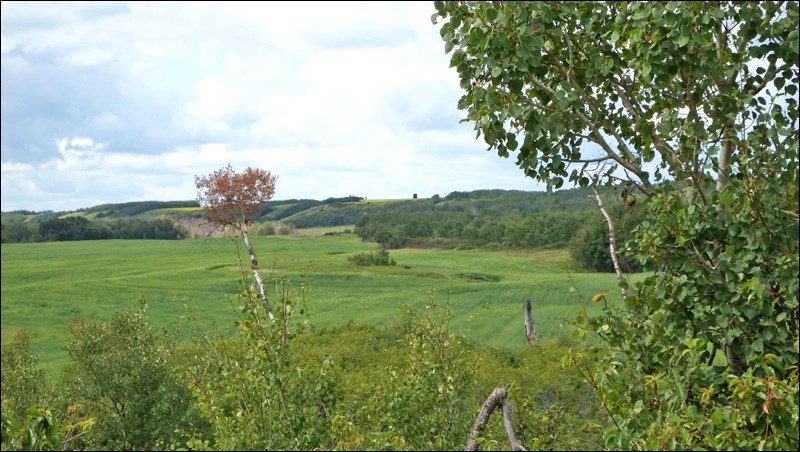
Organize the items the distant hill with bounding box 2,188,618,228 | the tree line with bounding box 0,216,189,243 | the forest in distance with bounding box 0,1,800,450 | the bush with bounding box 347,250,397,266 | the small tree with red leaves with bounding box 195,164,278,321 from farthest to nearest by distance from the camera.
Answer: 1. the distant hill with bounding box 2,188,618,228
2. the tree line with bounding box 0,216,189,243
3. the bush with bounding box 347,250,397,266
4. the small tree with red leaves with bounding box 195,164,278,321
5. the forest in distance with bounding box 0,1,800,450

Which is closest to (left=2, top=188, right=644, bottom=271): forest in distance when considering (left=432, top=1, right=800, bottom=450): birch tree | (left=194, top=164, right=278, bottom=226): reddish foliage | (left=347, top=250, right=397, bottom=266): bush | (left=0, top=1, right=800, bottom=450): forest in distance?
(left=347, top=250, right=397, bottom=266): bush

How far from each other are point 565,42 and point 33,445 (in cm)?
590

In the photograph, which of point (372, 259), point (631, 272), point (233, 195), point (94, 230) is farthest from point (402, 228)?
point (631, 272)

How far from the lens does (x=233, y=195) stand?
40719 mm

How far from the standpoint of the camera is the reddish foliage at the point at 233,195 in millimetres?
40375

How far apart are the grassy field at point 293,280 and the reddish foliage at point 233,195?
502cm

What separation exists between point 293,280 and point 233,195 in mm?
9680

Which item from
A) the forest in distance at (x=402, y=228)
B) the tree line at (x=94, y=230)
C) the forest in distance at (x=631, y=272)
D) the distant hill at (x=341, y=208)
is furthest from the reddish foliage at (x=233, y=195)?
the distant hill at (x=341, y=208)

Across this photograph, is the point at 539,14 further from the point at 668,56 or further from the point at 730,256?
the point at 730,256

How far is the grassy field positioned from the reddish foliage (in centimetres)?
502

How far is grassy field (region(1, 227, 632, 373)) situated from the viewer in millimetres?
62500

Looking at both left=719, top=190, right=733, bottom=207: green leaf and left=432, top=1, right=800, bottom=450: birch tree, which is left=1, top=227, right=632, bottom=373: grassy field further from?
left=719, top=190, right=733, bottom=207: green leaf

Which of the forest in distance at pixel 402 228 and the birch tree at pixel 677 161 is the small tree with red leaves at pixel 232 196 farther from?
the forest in distance at pixel 402 228

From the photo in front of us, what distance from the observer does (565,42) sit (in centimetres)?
777
